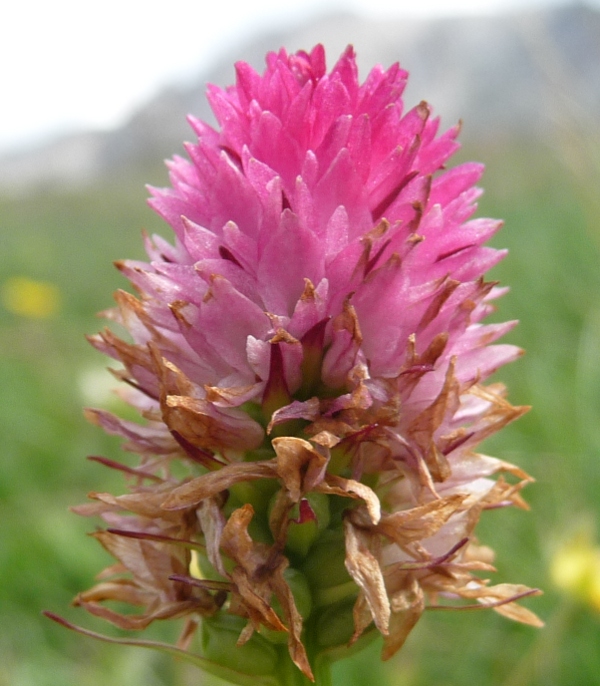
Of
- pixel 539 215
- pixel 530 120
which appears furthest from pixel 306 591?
pixel 530 120

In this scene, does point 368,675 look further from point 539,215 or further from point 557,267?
point 539,215

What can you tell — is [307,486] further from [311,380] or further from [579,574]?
[579,574]

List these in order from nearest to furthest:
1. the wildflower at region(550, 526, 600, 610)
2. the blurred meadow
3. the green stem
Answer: the green stem → the wildflower at region(550, 526, 600, 610) → the blurred meadow

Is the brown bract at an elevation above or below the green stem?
above

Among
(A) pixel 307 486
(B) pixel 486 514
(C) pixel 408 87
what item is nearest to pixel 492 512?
(B) pixel 486 514

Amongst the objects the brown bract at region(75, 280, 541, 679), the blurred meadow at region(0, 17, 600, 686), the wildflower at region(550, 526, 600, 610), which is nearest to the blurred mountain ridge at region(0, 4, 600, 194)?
the blurred meadow at region(0, 17, 600, 686)

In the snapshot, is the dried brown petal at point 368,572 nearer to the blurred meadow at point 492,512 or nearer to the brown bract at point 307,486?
the brown bract at point 307,486

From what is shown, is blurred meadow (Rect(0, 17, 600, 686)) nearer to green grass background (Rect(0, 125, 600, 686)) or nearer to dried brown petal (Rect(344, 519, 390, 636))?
green grass background (Rect(0, 125, 600, 686))
